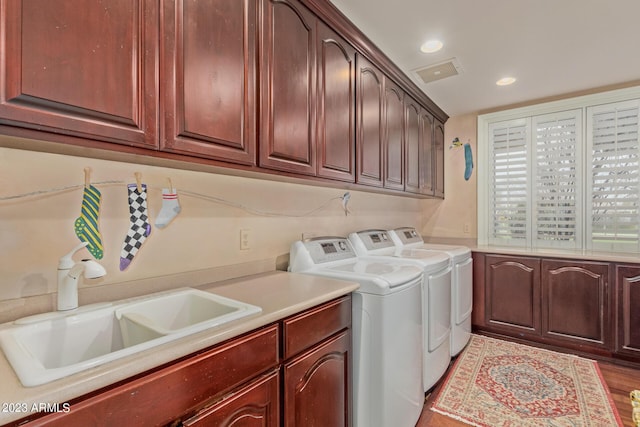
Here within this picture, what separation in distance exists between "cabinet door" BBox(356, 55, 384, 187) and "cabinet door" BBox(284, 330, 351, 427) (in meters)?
1.05

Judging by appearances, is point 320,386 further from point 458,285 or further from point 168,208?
point 458,285

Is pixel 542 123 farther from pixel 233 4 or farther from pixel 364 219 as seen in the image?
pixel 233 4

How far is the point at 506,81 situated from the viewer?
103 inches

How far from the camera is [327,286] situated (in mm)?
1446

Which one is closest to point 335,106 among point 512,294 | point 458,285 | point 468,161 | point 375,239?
point 375,239

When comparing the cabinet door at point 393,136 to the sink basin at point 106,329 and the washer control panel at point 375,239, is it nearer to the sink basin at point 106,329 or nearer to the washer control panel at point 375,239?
the washer control panel at point 375,239

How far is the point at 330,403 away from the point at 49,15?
5.33 feet

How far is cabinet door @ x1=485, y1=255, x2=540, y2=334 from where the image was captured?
2727 mm

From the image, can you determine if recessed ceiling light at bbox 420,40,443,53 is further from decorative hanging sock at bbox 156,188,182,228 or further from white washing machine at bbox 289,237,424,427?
decorative hanging sock at bbox 156,188,182,228

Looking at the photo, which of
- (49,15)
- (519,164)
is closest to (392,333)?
(49,15)

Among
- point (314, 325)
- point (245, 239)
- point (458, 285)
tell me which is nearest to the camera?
point (314, 325)

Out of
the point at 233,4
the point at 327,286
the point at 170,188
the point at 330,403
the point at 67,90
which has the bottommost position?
the point at 330,403

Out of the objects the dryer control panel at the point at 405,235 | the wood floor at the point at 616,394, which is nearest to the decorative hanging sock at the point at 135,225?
the wood floor at the point at 616,394

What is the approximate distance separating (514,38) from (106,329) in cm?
266
